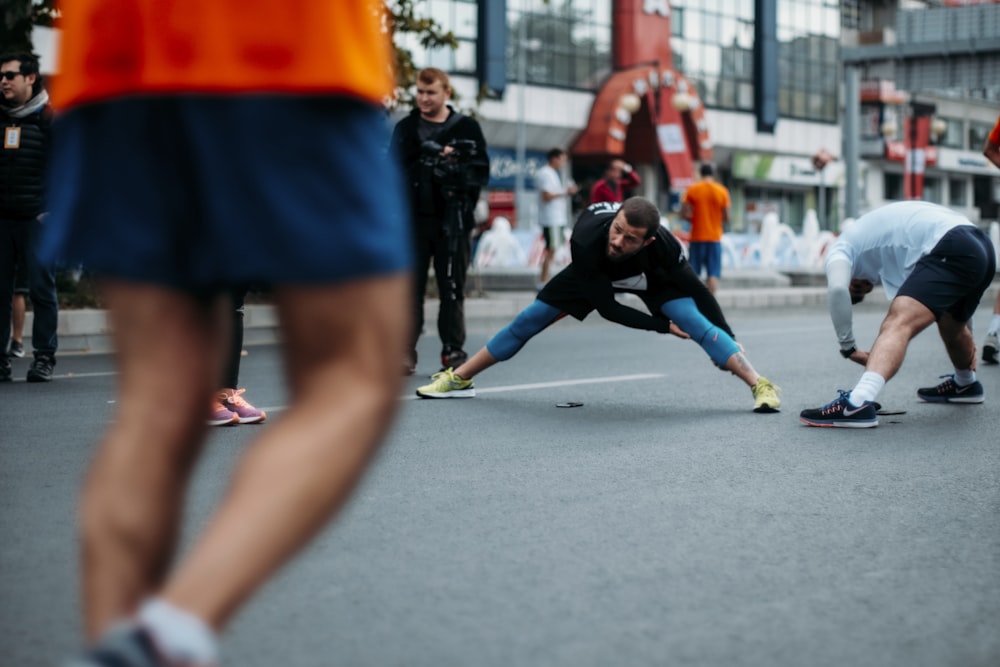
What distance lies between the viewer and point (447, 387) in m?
7.93

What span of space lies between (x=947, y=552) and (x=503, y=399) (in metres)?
4.22

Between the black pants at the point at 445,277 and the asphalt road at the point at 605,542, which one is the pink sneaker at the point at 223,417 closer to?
the asphalt road at the point at 605,542

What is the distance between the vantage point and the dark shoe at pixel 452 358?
361 inches

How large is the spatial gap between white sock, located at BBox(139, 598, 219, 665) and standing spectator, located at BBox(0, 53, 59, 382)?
7.43 metres

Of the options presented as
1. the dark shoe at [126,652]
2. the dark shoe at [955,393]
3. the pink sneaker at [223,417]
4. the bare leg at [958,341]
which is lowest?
the dark shoe at [955,393]

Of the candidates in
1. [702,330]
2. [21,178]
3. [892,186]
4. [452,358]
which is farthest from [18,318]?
[892,186]

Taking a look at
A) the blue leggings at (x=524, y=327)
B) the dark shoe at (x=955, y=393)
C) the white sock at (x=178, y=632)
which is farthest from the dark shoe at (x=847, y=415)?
the white sock at (x=178, y=632)

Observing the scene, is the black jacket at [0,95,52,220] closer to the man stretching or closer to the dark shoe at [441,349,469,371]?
the dark shoe at [441,349,469,371]

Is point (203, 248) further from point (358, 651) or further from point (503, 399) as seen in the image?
point (503, 399)

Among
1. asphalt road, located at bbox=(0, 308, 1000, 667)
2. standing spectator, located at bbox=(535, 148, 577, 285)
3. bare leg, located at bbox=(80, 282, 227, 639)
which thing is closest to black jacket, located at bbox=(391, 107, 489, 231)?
asphalt road, located at bbox=(0, 308, 1000, 667)

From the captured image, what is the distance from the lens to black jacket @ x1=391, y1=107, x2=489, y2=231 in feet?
30.2

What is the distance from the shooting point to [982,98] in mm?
67562

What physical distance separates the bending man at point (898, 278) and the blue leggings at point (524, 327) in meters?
1.53

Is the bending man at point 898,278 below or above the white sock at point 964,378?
above
